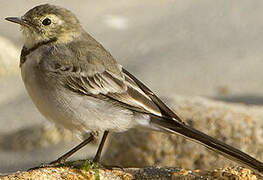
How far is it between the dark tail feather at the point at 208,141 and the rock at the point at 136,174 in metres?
0.09

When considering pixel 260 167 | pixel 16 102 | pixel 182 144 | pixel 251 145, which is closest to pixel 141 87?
pixel 260 167

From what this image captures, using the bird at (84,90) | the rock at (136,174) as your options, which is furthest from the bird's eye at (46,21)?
the rock at (136,174)

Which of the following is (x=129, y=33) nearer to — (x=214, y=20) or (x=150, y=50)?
(x=150, y=50)

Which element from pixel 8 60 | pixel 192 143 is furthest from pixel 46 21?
pixel 8 60

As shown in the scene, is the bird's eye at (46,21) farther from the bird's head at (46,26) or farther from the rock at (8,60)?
the rock at (8,60)

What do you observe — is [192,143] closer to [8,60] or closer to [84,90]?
[84,90]

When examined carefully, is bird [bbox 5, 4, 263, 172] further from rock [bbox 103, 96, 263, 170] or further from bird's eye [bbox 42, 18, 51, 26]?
rock [bbox 103, 96, 263, 170]

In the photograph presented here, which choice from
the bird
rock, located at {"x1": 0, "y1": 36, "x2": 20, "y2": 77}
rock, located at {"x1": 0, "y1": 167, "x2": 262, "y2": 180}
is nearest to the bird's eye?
the bird

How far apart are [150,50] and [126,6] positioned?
5.34 ft

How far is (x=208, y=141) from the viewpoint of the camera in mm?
6047

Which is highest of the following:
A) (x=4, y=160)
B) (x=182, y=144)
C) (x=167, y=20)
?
(x=167, y=20)

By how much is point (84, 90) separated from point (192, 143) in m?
2.44

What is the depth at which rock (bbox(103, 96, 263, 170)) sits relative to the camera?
26.9 ft

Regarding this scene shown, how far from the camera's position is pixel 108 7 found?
43.4 ft
